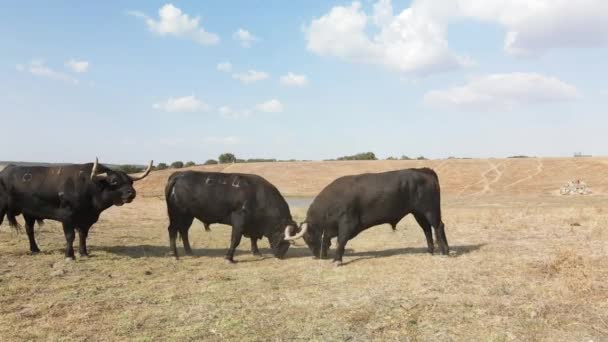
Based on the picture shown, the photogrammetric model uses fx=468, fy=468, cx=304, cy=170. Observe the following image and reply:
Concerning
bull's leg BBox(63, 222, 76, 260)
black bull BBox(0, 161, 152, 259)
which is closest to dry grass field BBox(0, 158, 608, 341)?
bull's leg BBox(63, 222, 76, 260)

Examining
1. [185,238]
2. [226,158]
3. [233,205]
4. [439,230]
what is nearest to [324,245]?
[233,205]

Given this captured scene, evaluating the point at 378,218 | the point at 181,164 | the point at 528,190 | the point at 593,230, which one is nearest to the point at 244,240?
the point at 378,218

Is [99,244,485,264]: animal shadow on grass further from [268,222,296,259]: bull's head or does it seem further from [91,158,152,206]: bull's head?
[91,158,152,206]: bull's head

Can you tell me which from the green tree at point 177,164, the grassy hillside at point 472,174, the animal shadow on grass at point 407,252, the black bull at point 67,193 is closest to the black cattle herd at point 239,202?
the black bull at point 67,193

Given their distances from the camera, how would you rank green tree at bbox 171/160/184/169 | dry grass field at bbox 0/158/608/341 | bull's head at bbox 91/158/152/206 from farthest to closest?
green tree at bbox 171/160/184/169
bull's head at bbox 91/158/152/206
dry grass field at bbox 0/158/608/341

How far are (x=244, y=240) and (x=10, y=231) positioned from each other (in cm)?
759

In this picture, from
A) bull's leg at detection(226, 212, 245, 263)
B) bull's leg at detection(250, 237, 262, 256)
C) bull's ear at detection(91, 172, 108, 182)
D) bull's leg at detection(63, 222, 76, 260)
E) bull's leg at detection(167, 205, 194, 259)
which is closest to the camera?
bull's leg at detection(63, 222, 76, 260)

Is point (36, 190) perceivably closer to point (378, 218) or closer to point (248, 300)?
point (248, 300)

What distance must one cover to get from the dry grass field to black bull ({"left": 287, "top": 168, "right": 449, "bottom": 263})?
765 mm

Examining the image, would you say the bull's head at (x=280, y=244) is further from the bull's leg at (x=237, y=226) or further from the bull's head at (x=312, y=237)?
the bull's leg at (x=237, y=226)

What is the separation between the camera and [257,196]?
12.0m

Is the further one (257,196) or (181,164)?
(181,164)

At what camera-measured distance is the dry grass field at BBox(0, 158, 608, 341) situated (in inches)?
236

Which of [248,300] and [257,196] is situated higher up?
[257,196]
